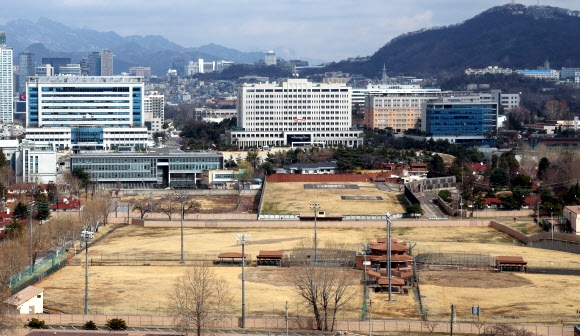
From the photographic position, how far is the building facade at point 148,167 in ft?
276

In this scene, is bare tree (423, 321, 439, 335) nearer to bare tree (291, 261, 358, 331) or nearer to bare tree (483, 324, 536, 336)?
bare tree (483, 324, 536, 336)

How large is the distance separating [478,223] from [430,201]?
11.3 meters

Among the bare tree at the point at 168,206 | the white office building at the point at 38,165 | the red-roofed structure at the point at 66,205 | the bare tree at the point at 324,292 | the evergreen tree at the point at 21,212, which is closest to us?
the bare tree at the point at 324,292

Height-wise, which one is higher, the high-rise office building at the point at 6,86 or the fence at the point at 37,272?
the high-rise office building at the point at 6,86

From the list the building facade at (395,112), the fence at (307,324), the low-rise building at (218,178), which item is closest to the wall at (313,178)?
the low-rise building at (218,178)

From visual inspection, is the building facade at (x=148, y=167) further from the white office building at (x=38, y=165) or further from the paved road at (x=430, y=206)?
the paved road at (x=430, y=206)

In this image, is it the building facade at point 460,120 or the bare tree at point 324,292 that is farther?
the building facade at point 460,120

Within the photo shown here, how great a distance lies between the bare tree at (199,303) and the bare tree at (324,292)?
260 centimetres

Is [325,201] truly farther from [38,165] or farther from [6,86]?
[6,86]

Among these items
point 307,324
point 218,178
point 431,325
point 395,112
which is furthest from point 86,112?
point 431,325

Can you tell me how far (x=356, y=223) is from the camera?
59.4 m

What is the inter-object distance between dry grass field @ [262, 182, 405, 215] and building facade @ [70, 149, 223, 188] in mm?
7639

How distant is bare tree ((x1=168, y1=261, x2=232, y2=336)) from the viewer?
3281 cm

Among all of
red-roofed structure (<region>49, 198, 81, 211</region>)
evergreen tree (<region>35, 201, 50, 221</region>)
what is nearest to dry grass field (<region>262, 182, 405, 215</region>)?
red-roofed structure (<region>49, 198, 81, 211</region>)
